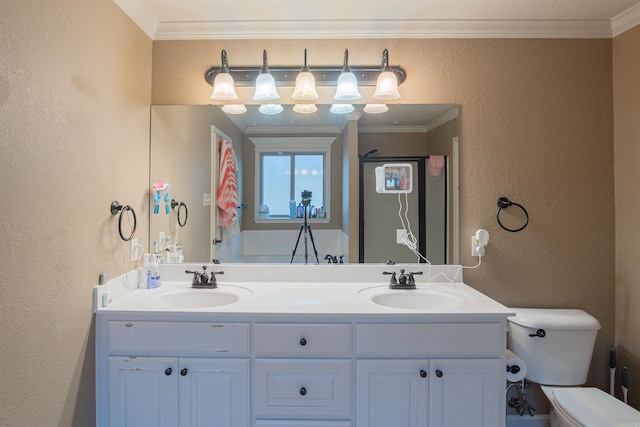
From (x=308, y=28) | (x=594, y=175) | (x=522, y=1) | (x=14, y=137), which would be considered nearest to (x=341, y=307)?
(x=14, y=137)

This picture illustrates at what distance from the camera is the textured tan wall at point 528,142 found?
1840 millimetres

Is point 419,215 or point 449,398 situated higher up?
point 419,215

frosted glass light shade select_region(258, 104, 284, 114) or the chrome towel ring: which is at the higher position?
frosted glass light shade select_region(258, 104, 284, 114)

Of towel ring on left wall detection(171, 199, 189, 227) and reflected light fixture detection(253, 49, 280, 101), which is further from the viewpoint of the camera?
towel ring on left wall detection(171, 199, 189, 227)

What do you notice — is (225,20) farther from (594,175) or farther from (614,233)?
(614,233)

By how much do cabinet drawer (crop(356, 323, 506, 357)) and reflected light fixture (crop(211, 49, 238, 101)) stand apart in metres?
1.38

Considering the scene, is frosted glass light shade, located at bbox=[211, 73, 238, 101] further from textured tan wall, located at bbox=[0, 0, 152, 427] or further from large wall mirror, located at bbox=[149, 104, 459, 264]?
textured tan wall, located at bbox=[0, 0, 152, 427]

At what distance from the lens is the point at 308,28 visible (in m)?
1.84

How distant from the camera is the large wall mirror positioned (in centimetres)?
188

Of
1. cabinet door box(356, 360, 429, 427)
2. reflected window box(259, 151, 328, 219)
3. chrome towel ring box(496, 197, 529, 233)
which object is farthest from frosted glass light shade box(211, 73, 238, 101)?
chrome towel ring box(496, 197, 529, 233)

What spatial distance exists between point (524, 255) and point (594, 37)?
1273mm

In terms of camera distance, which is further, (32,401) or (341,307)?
(341,307)

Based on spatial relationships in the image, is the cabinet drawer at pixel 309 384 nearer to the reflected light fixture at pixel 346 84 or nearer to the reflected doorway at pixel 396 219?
the reflected doorway at pixel 396 219

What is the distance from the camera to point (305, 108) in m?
1.88
